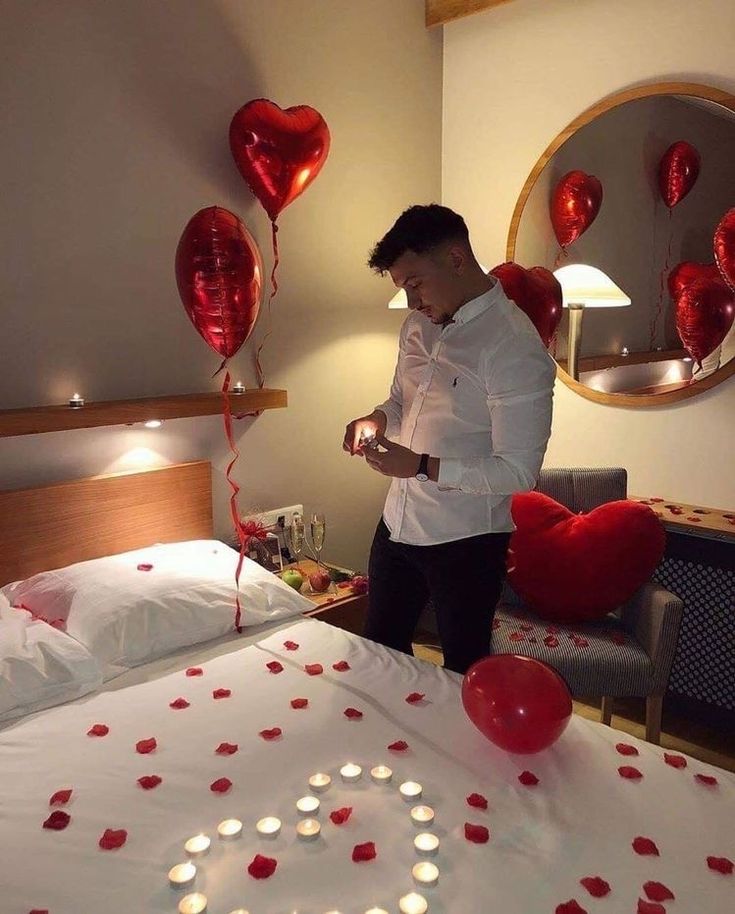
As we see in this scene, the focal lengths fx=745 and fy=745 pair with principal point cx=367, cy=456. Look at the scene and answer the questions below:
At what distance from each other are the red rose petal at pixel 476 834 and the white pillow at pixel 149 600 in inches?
38.4

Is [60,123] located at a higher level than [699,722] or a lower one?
higher

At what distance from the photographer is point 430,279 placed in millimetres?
1740

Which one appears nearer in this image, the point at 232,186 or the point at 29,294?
the point at 29,294

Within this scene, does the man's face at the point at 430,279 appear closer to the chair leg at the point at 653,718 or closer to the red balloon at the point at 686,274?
the red balloon at the point at 686,274

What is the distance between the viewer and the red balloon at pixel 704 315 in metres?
2.47

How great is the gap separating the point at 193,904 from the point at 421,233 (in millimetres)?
1371

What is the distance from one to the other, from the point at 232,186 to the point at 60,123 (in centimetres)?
58

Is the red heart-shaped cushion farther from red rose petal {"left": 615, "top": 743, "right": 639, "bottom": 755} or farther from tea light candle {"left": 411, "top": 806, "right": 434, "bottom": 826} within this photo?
tea light candle {"left": 411, "top": 806, "right": 434, "bottom": 826}

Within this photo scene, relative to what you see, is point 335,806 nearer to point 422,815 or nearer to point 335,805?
point 335,805

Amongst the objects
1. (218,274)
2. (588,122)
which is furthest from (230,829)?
(588,122)

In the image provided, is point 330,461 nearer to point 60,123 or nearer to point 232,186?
point 232,186

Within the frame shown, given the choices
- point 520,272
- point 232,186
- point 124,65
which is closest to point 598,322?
point 520,272

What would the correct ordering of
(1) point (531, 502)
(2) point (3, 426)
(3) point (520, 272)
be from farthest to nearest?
(3) point (520, 272), (1) point (531, 502), (2) point (3, 426)

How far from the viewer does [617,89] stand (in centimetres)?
270
